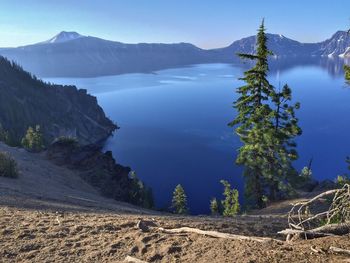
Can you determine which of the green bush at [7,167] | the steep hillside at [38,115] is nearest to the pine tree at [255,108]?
the green bush at [7,167]

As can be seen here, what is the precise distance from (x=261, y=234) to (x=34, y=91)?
205 m

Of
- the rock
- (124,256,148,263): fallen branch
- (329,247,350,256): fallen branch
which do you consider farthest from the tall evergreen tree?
(124,256,148,263): fallen branch

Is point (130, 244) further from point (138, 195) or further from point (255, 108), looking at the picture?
point (138, 195)

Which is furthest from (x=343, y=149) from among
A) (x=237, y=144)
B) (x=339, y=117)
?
(x=339, y=117)

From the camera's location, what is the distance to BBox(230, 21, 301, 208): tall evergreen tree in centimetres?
3002

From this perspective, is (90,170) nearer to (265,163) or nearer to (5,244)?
(265,163)

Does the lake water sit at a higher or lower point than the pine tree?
lower

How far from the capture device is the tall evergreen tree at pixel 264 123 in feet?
98.5

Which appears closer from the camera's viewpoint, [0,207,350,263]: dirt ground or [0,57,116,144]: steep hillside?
[0,207,350,263]: dirt ground

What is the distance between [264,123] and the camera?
30.6 metres

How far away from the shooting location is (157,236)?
10070mm

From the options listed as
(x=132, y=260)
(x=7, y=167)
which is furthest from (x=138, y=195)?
(x=132, y=260)

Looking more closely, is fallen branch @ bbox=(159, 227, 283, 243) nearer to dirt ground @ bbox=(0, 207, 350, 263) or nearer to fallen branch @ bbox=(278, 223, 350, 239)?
dirt ground @ bbox=(0, 207, 350, 263)

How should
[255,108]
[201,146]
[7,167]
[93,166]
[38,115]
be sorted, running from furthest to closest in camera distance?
[38,115] < [201,146] < [93,166] < [255,108] < [7,167]
